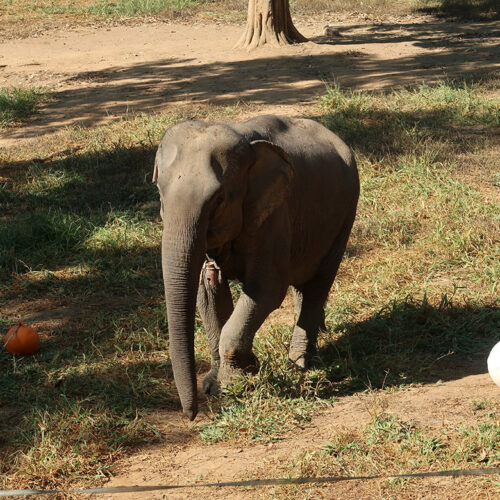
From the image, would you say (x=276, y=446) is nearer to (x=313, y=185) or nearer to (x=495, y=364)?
(x=495, y=364)

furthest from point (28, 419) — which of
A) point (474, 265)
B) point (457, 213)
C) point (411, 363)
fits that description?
point (457, 213)

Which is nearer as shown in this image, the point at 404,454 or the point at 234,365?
the point at 404,454

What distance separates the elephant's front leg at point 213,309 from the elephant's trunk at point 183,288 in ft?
2.72

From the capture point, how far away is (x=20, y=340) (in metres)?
6.09

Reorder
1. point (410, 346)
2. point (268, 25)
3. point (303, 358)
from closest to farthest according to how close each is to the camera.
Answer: point (303, 358)
point (410, 346)
point (268, 25)

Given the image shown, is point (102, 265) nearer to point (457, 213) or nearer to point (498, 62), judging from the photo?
point (457, 213)

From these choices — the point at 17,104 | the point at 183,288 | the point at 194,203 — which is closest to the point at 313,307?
the point at 183,288

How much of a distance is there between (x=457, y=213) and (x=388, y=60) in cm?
753

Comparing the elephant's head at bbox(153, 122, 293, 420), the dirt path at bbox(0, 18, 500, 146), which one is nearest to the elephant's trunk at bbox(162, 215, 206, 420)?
the elephant's head at bbox(153, 122, 293, 420)

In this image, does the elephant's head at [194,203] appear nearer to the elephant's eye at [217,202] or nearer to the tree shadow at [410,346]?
the elephant's eye at [217,202]

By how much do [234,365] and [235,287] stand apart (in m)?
2.01

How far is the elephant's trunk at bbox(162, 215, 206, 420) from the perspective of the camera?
A: 13.7ft

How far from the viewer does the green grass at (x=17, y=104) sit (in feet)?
40.6

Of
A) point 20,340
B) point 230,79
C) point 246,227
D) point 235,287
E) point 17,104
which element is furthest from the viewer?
point 230,79
